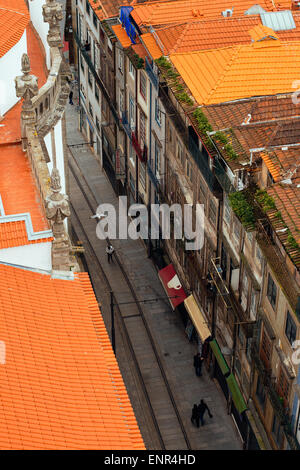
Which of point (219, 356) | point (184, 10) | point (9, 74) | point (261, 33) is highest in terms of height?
point (184, 10)

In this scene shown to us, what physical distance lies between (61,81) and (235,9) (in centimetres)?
2442

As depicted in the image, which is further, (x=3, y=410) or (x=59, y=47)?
(x=59, y=47)

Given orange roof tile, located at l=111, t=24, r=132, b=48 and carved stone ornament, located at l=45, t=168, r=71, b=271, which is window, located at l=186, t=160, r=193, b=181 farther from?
carved stone ornament, located at l=45, t=168, r=71, b=271

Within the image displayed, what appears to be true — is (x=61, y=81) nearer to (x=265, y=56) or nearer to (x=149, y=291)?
(x=265, y=56)

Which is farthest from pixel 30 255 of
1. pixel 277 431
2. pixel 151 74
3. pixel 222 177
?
pixel 151 74

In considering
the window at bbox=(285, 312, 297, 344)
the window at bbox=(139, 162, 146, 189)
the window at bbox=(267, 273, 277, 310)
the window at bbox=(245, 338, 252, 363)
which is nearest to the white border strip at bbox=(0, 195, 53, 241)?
the window at bbox=(267, 273, 277, 310)

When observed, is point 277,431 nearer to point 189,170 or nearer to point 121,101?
point 189,170

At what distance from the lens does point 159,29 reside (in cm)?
7831

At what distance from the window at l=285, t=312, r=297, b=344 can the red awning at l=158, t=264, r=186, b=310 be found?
24.3 meters

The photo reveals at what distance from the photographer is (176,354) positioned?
79125mm

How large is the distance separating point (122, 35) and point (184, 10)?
24.3 ft

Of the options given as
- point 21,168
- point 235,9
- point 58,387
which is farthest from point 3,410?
point 235,9

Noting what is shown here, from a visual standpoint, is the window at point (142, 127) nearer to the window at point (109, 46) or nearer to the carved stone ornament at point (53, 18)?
the window at point (109, 46)

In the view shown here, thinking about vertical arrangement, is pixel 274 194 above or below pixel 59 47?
below
